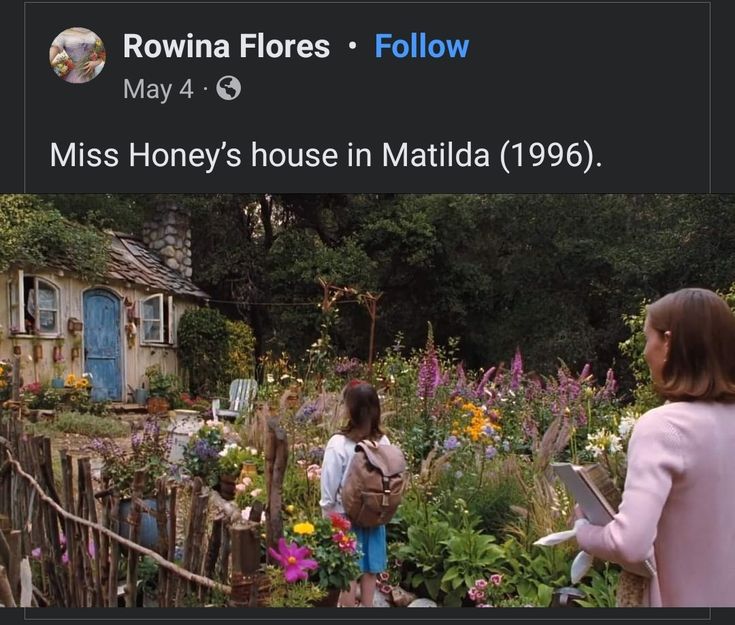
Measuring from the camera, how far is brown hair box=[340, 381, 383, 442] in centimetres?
349

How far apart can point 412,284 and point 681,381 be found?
14.9m

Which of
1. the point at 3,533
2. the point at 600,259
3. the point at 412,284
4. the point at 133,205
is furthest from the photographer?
the point at 412,284

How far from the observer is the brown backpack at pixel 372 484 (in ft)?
11.0

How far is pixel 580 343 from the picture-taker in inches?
575

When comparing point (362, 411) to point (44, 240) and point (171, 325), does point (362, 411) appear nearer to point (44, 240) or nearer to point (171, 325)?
point (44, 240)

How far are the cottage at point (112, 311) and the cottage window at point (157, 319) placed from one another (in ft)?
0.06

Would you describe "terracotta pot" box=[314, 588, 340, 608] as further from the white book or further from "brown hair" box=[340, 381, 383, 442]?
the white book

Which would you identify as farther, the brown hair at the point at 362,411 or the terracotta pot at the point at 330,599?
the brown hair at the point at 362,411

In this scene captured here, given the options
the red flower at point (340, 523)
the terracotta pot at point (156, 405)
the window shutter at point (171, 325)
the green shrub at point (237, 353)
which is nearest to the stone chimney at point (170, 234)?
the window shutter at point (171, 325)

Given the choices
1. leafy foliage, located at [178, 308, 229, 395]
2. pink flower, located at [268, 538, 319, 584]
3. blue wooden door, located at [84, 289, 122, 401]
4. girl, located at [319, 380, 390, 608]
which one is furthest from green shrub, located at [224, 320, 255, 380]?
pink flower, located at [268, 538, 319, 584]

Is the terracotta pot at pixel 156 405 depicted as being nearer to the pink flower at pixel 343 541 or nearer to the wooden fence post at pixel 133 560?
the wooden fence post at pixel 133 560

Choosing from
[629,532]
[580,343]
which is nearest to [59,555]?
[629,532]

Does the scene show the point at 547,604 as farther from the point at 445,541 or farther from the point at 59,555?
the point at 59,555

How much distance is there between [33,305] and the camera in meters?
11.8
